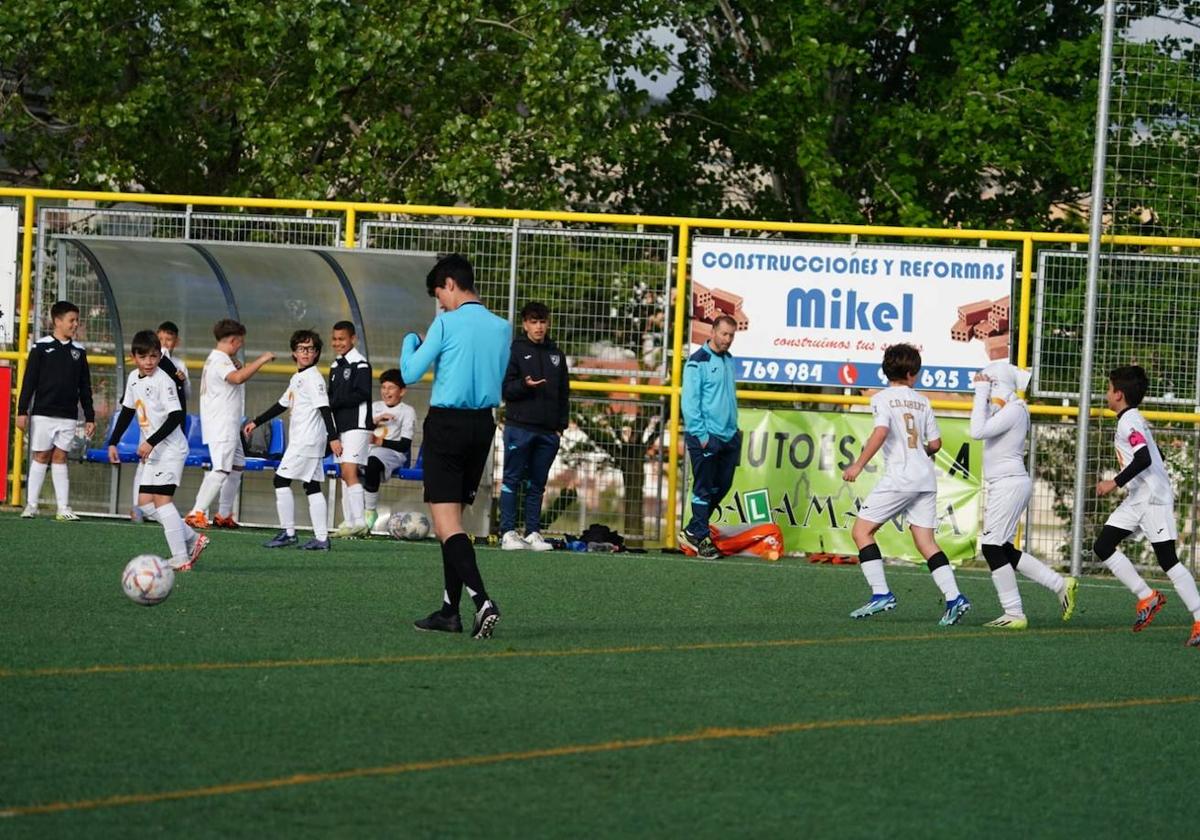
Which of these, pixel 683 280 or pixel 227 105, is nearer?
pixel 683 280

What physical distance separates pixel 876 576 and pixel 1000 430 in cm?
120

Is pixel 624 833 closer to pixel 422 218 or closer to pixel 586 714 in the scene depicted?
pixel 586 714

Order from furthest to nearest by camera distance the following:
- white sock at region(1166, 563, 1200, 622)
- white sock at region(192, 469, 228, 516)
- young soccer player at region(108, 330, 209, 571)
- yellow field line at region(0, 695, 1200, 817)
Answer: white sock at region(192, 469, 228, 516) → young soccer player at region(108, 330, 209, 571) → white sock at region(1166, 563, 1200, 622) → yellow field line at region(0, 695, 1200, 817)

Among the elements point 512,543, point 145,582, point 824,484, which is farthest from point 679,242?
point 145,582

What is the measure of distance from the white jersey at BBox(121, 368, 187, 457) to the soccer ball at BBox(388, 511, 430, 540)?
355cm

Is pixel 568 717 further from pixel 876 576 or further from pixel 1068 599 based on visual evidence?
pixel 1068 599

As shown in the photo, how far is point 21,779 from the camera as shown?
601 centimetres

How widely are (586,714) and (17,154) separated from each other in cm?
1908

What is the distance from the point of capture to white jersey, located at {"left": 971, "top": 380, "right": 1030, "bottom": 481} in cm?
1174

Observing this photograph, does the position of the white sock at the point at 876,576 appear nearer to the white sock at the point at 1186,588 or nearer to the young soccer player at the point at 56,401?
the white sock at the point at 1186,588

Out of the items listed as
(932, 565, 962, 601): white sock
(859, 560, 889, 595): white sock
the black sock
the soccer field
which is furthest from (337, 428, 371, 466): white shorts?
the black sock

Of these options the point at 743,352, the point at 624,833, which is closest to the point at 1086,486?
the point at 743,352

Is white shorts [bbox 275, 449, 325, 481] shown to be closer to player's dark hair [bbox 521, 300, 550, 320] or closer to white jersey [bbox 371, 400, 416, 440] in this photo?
white jersey [bbox 371, 400, 416, 440]

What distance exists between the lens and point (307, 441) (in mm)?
15555
